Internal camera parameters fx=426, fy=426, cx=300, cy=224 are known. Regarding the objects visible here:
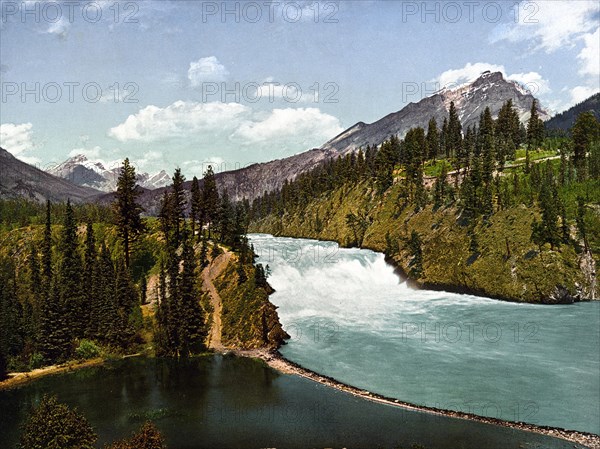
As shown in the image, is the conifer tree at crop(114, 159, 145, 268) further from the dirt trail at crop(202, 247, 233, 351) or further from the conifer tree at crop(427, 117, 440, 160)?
the conifer tree at crop(427, 117, 440, 160)

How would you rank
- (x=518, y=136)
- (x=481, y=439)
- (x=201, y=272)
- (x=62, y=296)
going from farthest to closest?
(x=518, y=136), (x=201, y=272), (x=62, y=296), (x=481, y=439)

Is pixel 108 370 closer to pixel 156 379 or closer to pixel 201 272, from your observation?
pixel 156 379

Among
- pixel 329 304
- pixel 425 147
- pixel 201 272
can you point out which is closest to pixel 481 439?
pixel 329 304

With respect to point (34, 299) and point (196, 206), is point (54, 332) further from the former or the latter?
point (196, 206)

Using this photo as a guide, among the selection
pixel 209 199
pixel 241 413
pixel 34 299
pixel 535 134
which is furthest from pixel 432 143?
pixel 241 413

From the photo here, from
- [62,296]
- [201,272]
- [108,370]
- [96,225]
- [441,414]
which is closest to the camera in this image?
[441,414]
